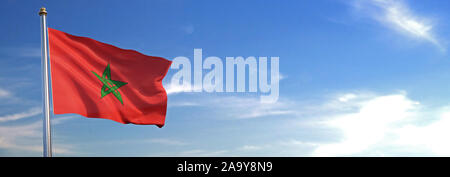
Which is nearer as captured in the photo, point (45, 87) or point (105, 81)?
point (45, 87)

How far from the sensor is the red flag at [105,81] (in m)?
16.6

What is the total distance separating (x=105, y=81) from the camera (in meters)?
17.9

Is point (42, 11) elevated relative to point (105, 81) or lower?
elevated

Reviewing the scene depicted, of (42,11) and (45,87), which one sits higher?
(42,11)

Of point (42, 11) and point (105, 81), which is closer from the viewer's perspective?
point (42, 11)

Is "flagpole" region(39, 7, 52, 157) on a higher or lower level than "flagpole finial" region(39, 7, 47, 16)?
lower

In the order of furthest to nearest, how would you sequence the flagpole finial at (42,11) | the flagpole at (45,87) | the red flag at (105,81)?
the red flag at (105,81), the flagpole finial at (42,11), the flagpole at (45,87)

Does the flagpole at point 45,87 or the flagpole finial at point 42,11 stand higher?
the flagpole finial at point 42,11

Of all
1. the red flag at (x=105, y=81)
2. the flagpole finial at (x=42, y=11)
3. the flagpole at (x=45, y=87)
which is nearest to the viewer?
the flagpole at (x=45, y=87)

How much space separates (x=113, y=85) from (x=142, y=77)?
4.73ft

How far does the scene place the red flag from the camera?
1659 cm
